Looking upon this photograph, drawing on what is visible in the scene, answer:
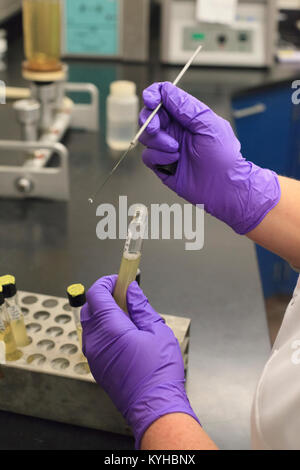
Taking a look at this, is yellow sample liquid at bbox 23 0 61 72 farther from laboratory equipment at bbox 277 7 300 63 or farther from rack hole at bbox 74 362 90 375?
laboratory equipment at bbox 277 7 300 63

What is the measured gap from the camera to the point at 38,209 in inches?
54.9

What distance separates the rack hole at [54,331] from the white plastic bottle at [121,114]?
95cm

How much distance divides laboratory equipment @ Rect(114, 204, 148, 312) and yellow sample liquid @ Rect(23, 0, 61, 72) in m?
0.94

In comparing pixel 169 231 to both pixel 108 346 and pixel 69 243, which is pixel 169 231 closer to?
pixel 69 243

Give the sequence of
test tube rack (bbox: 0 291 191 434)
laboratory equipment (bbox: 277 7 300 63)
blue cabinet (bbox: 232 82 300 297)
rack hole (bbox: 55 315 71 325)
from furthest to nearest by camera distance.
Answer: laboratory equipment (bbox: 277 7 300 63)
blue cabinet (bbox: 232 82 300 297)
rack hole (bbox: 55 315 71 325)
test tube rack (bbox: 0 291 191 434)

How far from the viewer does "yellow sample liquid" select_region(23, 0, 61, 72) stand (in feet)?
5.38

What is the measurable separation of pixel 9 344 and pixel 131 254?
24cm

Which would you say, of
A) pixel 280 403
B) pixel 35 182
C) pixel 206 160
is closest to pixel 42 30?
pixel 35 182

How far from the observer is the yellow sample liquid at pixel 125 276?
0.81 m

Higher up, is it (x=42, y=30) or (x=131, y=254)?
(x=42, y=30)

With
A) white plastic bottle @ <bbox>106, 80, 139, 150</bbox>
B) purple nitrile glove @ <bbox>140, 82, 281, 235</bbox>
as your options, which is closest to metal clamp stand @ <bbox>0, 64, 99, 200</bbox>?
white plastic bottle @ <bbox>106, 80, 139, 150</bbox>

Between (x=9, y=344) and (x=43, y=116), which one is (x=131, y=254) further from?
(x=43, y=116)

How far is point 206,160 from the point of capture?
98 cm

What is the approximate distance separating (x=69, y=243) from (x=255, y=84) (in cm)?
139
